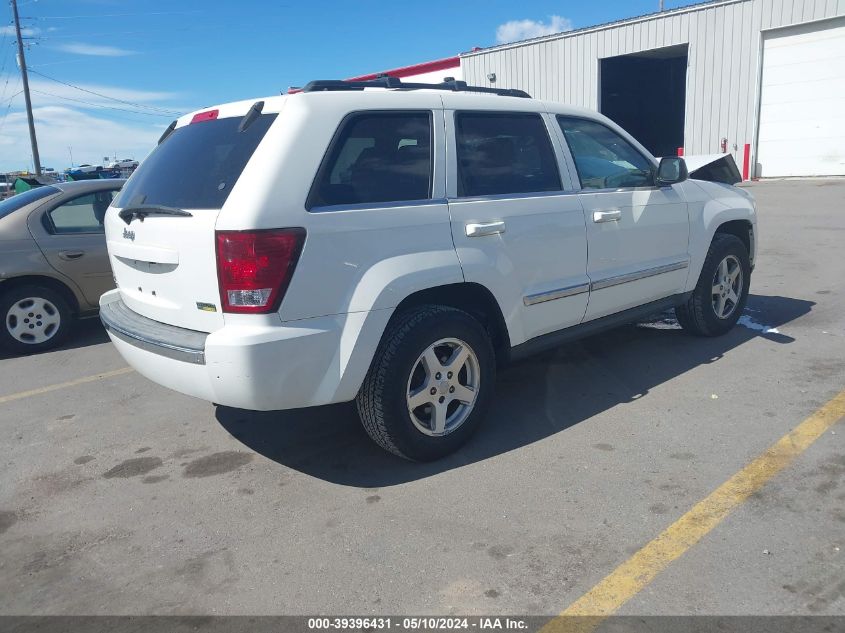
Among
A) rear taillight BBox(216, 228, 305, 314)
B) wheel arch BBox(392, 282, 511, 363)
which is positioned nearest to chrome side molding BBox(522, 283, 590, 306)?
wheel arch BBox(392, 282, 511, 363)

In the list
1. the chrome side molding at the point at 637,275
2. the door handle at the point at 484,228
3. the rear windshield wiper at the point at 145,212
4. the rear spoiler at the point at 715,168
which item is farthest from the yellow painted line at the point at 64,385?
the rear spoiler at the point at 715,168

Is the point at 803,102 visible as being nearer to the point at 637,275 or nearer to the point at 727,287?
the point at 727,287

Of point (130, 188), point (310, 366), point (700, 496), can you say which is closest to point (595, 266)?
point (700, 496)

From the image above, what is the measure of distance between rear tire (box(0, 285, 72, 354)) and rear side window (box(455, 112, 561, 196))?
457cm

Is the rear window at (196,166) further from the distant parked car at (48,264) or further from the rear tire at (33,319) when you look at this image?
the rear tire at (33,319)

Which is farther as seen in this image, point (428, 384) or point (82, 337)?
point (82, 337)

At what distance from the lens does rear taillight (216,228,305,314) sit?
3051 millimetres

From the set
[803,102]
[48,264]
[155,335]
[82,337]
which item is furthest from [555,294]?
[803,102]

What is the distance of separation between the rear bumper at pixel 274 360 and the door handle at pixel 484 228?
27.7 inches

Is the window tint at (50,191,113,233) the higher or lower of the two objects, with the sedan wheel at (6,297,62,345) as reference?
higher

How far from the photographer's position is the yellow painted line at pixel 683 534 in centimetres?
252

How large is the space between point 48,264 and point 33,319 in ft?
1.74

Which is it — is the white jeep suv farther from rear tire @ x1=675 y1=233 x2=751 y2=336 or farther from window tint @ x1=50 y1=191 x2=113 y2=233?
window tint @ x1=50 y1=191 x2=113 y2=233

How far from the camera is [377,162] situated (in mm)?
3525
